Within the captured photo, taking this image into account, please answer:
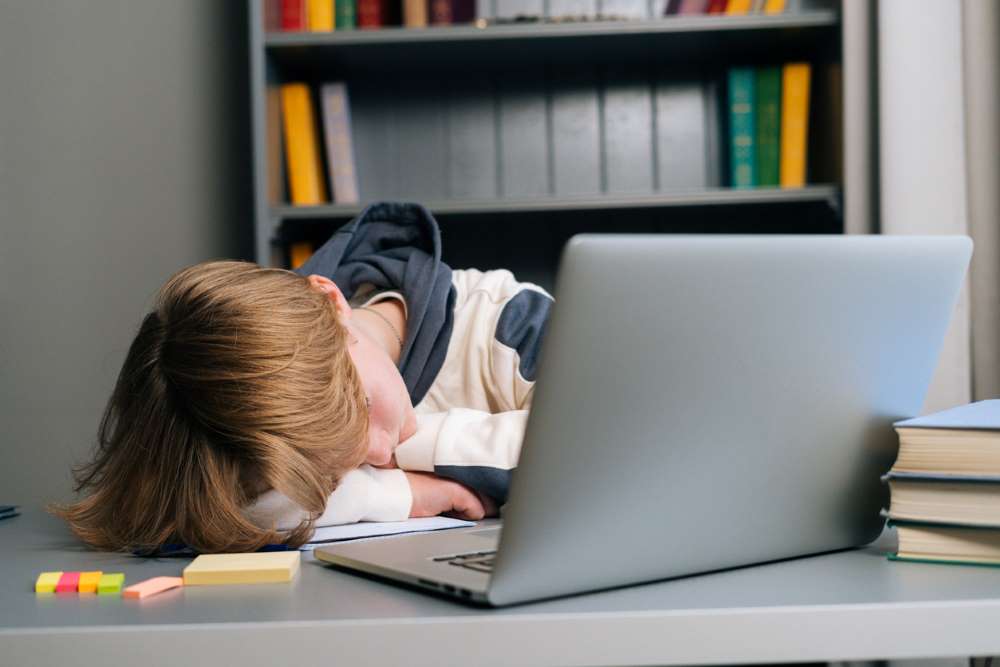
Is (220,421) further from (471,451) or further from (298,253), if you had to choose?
(298,253)

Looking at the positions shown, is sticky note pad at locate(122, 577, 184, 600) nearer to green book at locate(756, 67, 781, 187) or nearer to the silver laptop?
the silver laptop

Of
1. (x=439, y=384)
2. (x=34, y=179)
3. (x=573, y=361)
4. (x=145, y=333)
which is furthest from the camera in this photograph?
(x=34, y=179)

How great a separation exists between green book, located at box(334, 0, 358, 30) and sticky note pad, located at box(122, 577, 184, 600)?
183 centimetres

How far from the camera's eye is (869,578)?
61cm

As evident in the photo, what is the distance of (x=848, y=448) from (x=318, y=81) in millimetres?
2044

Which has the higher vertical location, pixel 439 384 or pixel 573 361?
pixel 573 361

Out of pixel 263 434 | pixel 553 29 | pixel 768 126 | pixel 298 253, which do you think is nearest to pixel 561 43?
pixel 553 29

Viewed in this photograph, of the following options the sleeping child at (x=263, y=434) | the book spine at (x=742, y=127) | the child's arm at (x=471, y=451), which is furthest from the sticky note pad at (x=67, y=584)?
the book spine at (x=742, y=127)

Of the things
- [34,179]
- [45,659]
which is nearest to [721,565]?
[45,659]

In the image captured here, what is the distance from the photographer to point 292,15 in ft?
7.26

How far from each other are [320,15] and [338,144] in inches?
10.9

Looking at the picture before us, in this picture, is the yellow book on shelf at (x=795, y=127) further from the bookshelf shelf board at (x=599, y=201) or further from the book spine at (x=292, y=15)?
the book spine at (x=292, y=15)

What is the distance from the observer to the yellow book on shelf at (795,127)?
2.27 m

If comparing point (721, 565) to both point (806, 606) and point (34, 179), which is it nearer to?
point (806, 606)
